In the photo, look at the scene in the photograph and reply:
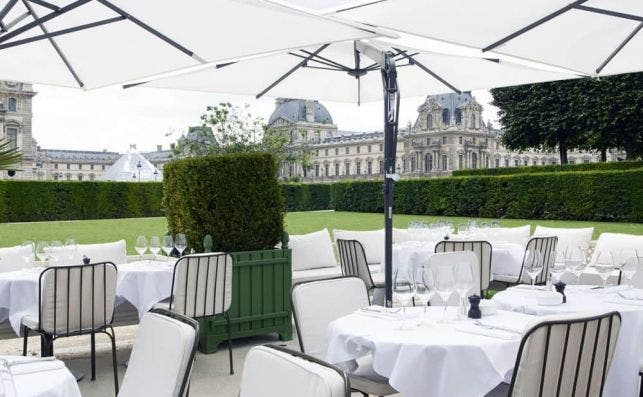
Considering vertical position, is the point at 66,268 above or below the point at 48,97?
below

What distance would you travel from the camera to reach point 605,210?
20484 millimetres

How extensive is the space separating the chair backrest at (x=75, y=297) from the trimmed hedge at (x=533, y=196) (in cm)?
1777

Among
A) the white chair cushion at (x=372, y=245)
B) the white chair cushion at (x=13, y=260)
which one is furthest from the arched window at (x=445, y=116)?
the white chair cushion at (x=13, y=260)

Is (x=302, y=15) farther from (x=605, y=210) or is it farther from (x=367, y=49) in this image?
(x=605, y=210)

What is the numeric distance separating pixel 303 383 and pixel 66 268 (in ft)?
11.3

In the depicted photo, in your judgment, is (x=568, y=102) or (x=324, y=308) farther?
(x=568, y=102)

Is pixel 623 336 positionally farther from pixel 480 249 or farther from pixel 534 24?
pixel 480 249

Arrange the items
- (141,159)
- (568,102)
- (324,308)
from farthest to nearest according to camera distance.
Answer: (141,159)
(568,102)
(324,308)

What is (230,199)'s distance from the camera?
257 inches

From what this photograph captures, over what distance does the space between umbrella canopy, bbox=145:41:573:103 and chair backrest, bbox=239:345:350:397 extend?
16.1 ft

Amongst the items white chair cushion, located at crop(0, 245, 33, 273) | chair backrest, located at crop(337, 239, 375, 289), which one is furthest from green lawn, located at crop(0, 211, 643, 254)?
chair backrest, located at crop(337, 239, 375, 289)

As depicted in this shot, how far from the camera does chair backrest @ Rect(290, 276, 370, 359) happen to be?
12.5 feet

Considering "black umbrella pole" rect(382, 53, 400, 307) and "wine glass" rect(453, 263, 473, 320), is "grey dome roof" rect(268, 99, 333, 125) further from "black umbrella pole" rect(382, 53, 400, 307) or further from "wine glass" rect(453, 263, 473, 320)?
"wine glass" rect(453, 263, 473, 320)

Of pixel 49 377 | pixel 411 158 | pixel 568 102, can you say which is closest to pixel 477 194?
pixel 568 102
